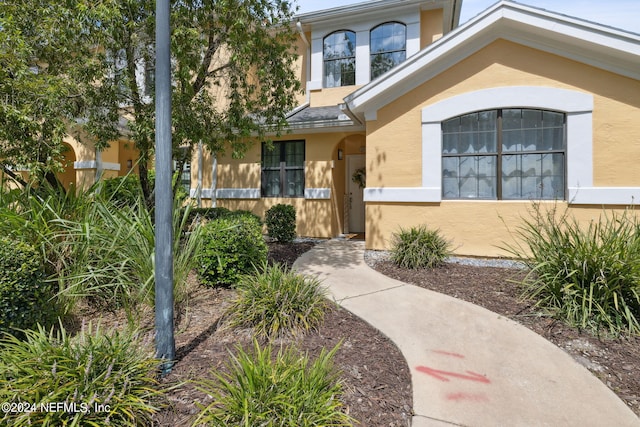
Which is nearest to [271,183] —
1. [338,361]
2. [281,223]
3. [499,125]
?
[281,223]

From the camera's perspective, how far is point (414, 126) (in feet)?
23.5

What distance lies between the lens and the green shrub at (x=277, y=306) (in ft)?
11.4

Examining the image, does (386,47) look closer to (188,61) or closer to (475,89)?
(475,89)

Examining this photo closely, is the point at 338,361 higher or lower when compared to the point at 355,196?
lower

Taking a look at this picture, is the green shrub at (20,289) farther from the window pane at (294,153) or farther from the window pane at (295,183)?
the window pane at (294,153)

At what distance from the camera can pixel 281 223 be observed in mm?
8742

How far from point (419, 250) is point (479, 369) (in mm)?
3294

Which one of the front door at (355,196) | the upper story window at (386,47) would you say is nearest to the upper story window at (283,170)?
the front door at (355,196)

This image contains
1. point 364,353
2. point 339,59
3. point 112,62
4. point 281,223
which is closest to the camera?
point 364,353

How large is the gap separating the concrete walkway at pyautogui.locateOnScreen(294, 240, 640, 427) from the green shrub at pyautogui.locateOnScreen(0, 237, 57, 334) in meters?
3.37

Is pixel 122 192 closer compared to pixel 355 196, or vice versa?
pixel 122 192

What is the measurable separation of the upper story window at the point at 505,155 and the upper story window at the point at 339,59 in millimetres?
5105

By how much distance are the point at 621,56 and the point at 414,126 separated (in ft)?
12.2

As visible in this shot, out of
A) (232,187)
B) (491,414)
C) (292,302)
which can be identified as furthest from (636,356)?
(232,187)
